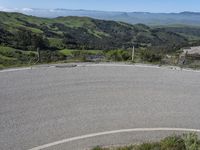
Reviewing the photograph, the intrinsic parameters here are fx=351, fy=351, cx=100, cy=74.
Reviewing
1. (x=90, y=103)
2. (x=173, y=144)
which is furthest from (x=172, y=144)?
(x=90, y=103)

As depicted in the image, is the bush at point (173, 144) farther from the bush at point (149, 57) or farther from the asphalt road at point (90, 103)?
the bush at point (149, 57)

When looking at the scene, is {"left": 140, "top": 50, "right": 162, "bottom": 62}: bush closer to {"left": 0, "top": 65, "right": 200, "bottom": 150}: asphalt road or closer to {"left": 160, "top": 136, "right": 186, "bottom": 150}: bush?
{"left": 0, "top": 65, "right": 200, "bottom": 150}: asphalt road

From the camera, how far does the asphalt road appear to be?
30.7 ft

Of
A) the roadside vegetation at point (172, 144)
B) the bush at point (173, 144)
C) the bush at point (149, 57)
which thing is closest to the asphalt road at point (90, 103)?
the roadside vegetation at point (172, 144)

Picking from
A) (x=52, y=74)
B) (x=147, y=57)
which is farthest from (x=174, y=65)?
(x=52, y=74)

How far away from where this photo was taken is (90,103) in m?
11.4

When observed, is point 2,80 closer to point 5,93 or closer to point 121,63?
point 5,93

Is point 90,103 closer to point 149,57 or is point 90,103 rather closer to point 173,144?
point 173,144

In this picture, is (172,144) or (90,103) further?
(90,103)

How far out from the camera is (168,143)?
8.59 metres

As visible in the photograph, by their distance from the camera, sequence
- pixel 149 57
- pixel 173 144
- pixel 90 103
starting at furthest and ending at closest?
pixel 149 57
pixel 90 103
pixel 173 144

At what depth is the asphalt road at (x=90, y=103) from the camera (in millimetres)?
9344

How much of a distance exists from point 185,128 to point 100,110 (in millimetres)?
2617

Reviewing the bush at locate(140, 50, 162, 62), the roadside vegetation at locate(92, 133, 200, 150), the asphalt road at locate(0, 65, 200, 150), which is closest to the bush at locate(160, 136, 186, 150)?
the roadside vegetation at locate(92, 133, 200, 150)
